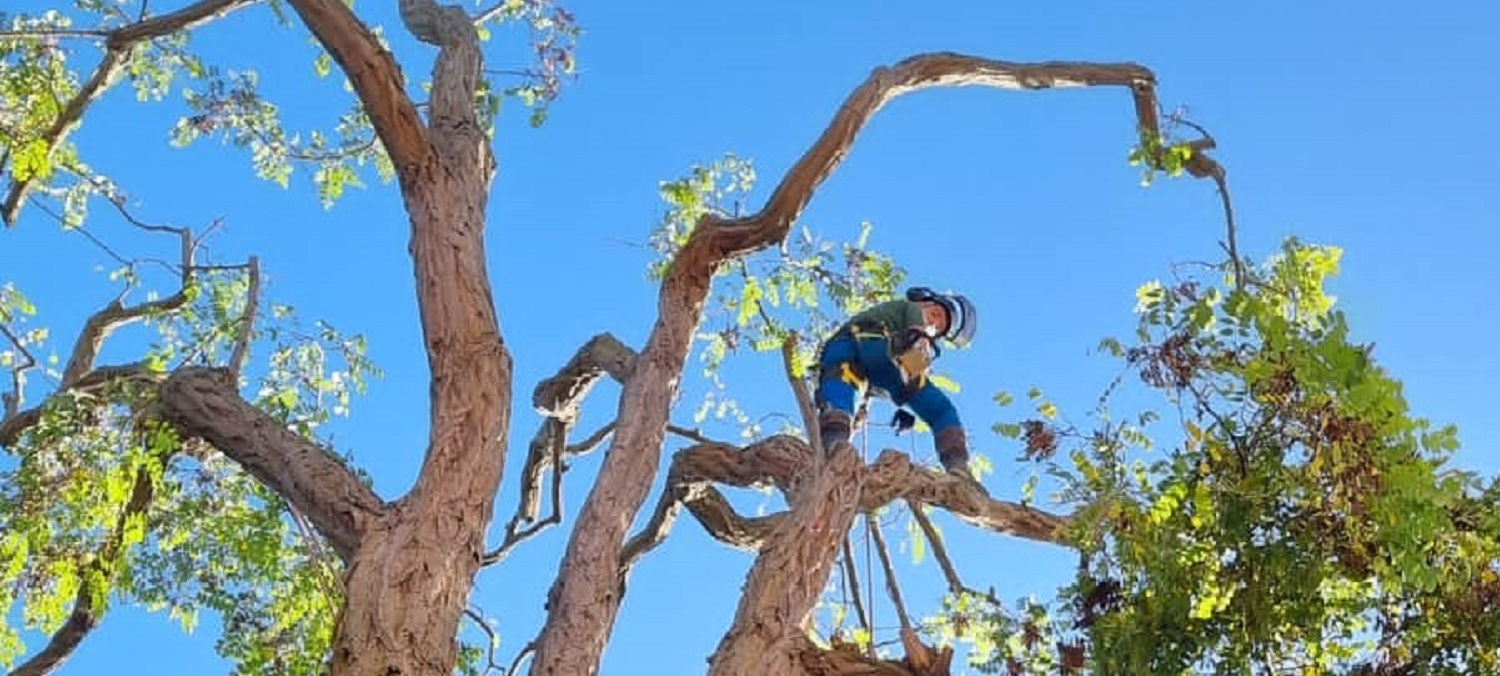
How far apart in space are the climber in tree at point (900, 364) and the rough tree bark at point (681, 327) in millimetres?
541

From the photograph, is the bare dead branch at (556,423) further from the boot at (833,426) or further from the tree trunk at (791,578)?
the tree trunk at (791,578)

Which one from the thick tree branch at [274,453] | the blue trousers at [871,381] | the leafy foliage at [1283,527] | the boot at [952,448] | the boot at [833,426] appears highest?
the blue trousers at [871,381]

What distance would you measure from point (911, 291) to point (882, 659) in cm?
239

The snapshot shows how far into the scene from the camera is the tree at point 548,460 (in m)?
3.60

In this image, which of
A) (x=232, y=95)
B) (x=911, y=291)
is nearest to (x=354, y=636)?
(x=911, y=291)

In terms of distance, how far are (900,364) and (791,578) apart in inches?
79.0

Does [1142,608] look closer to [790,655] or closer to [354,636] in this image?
[790,655]

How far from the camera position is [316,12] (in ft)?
16.5

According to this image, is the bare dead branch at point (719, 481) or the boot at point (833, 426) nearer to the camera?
the boot at point (833, 426)

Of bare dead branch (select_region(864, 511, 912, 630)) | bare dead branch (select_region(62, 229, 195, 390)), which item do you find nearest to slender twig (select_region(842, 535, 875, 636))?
bare dead branch (select_region(864, 511, 912, 630))

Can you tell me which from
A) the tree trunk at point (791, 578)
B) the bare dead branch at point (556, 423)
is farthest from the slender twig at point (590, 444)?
the tree trunk at point (791, 578)

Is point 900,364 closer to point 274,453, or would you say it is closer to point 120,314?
point 274,453

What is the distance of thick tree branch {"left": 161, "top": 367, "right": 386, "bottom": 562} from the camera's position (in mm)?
4496

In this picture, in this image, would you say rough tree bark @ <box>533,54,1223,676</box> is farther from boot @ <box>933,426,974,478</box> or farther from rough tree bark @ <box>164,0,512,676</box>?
Result: boot @ <box>933,426,974,478</box>
